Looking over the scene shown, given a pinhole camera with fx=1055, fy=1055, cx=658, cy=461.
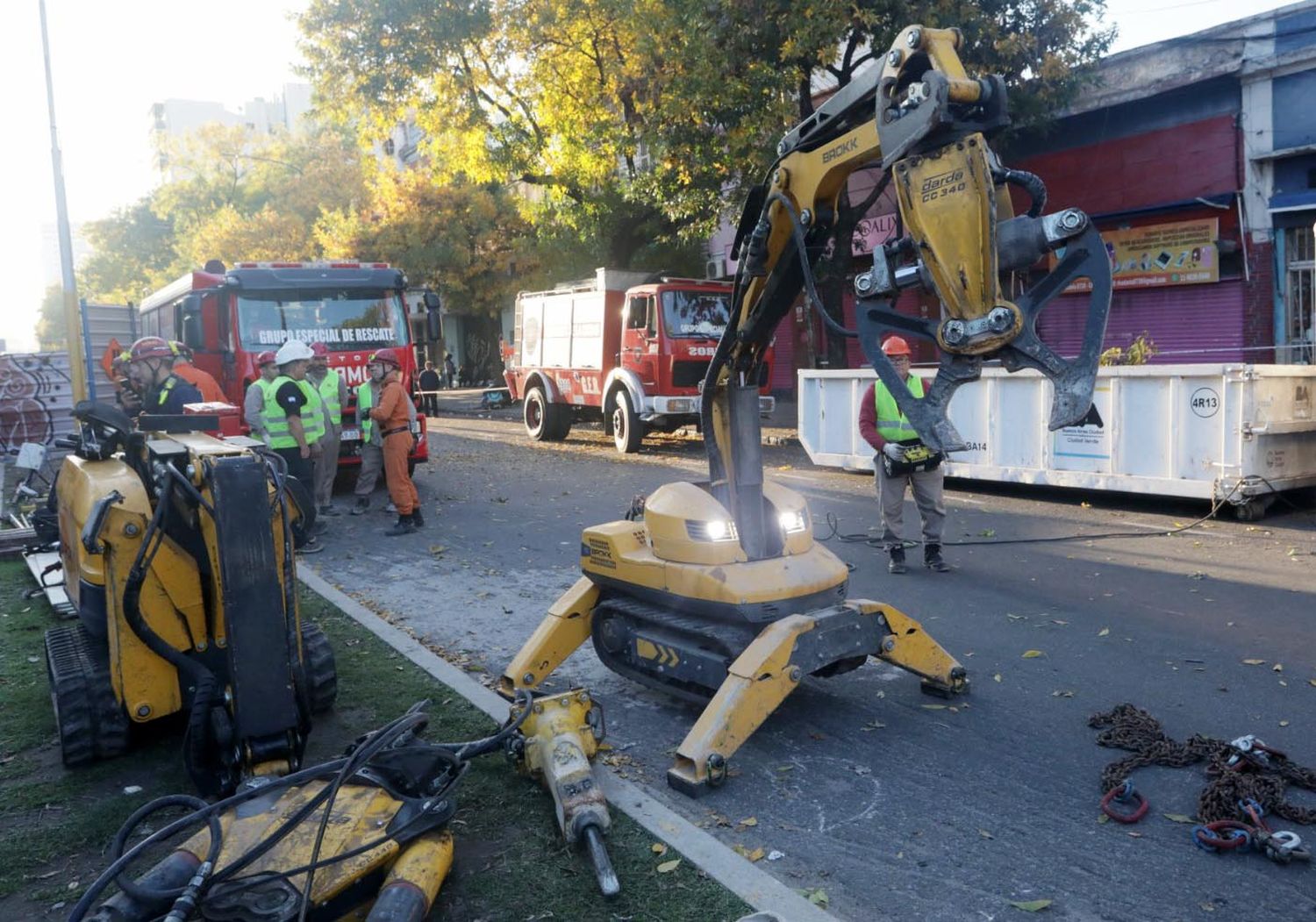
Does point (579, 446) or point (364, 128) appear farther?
point (364, 128)

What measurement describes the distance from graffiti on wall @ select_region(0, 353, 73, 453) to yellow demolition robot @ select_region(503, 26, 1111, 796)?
45.9 feet

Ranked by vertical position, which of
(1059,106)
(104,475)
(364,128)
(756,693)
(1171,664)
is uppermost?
(364,128)

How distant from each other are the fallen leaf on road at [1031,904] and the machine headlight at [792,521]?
2.11 metres

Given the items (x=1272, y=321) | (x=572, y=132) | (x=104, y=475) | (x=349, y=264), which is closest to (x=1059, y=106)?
(x=1272, y=321)

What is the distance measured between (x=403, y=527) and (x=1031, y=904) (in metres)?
8.64

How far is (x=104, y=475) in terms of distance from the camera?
17.0 feet

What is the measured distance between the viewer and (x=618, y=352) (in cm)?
1875

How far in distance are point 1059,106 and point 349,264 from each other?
457 inches

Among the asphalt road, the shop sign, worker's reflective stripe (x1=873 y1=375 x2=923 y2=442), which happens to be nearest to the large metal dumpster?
the asphalt road

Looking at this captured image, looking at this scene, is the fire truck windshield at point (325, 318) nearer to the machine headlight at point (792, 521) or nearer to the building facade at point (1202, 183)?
the building facade at point (1202, 183)

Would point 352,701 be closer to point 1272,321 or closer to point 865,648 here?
point 865,648

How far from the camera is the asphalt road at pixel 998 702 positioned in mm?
3709

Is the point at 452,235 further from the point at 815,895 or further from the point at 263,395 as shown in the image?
the point at 815,895

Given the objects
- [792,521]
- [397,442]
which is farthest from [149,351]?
[792,521]
